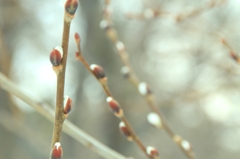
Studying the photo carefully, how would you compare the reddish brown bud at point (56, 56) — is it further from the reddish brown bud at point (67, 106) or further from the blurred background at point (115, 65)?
the blurred background at point (115, 65)

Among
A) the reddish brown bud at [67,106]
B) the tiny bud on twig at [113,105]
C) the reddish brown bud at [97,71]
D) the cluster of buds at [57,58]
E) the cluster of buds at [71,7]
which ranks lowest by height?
the tiny bud on twig at [113,105]

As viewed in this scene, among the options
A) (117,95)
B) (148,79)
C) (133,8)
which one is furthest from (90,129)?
(133,8)

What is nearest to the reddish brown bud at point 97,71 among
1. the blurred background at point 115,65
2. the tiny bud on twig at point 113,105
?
the tiny bud on twig at point 113,105

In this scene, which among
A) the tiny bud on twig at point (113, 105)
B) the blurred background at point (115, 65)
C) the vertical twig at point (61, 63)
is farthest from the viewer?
the blurred background at point (115, 65)

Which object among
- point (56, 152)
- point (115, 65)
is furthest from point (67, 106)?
point (115, 65)

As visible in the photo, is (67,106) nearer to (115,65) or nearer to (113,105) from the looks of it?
(113,105)

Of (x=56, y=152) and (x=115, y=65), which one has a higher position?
(x=56, y=152)

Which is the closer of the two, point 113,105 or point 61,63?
point 61,63

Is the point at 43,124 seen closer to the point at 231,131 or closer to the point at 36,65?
the point at 36,65

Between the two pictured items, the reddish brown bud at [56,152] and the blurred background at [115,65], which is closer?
the reddish brown bud at [56,152]

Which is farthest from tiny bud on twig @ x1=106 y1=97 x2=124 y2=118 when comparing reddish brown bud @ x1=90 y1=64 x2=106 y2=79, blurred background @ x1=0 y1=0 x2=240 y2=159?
blurred background @ x1=0 y1=0 x2=240 y2=159

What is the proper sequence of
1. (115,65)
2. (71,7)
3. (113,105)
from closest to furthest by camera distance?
(71,7) < (113,105) < (115,65)
